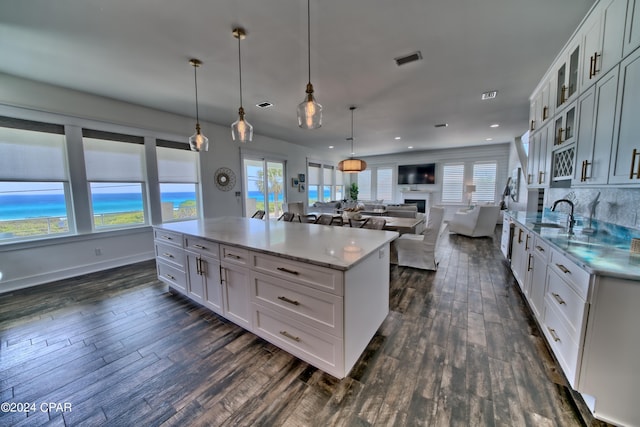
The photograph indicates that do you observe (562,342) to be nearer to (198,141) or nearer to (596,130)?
(596,130)

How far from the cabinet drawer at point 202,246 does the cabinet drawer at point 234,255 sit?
0.27ft

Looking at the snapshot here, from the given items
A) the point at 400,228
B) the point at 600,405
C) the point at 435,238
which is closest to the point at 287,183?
the point at 400,228

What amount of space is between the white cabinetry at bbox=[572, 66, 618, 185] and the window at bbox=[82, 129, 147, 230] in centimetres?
591

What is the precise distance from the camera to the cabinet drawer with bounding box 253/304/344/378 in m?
1.55

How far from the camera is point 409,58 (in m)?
2.57

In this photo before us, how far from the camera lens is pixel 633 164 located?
1.49 meters

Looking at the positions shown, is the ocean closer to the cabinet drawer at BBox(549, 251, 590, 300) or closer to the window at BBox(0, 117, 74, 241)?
the window at BBox(0, 117, 74, 241)

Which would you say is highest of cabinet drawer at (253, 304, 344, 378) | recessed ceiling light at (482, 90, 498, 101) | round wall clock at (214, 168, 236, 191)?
recessed ceiling light at (482, 90, 498, 101)

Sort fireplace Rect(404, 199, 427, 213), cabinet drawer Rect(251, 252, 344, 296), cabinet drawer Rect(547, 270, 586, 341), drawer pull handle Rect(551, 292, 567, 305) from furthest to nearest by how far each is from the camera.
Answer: fireplace Rect(404, 199, 427, 213) → drawer pull handle Rect(551, 292, 567, 305) → cabinet drawer Rect(251, 252, 344, 296) → cabinet drawer Rect(547, 270, 586, 341)

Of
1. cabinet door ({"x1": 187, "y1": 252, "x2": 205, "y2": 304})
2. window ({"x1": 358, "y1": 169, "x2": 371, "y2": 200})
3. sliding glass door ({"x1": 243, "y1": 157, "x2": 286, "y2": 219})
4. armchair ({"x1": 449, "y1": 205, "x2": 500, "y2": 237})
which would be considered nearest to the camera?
cabinet door ({"x1": 187, "y1": 252, "x2": 205, "y2": 304})

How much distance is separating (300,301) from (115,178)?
4215 mm

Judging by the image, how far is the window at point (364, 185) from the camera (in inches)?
411

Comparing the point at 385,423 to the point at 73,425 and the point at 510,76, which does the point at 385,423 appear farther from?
the point at 510,76

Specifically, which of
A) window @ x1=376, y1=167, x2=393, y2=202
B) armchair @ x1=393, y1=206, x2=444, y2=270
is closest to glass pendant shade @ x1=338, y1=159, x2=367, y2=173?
armchair @ x1=393, y1=206, x2=444, y2=270
